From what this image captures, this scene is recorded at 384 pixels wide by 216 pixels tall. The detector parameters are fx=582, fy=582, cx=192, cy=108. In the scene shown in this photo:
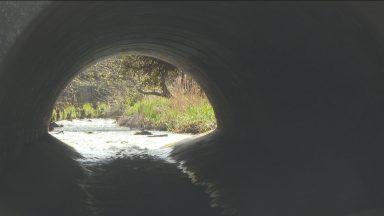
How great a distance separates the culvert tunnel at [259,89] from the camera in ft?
16.3

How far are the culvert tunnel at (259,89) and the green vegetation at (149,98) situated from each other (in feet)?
23.8

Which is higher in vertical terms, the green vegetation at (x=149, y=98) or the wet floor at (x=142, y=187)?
the green vegetation at (x=149, y=98)

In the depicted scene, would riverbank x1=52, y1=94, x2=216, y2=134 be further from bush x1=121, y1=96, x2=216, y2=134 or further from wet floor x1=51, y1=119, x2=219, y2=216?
wet floor x1=51, y1=119, x2=219, y2=216

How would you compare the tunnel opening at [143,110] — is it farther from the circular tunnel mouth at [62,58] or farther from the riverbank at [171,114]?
the circular tunnel mouth at [62,58]

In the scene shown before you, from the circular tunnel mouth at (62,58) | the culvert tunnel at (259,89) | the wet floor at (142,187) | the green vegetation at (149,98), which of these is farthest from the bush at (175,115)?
the culvert tunnel at (259,89)

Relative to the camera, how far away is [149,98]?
86.9ft

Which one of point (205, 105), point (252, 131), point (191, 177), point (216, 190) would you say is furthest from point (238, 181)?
point (205, 105)

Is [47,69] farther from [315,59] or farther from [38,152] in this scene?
[315,59]

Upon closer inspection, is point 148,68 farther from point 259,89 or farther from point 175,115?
point 259,89

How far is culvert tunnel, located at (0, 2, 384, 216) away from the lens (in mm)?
4977

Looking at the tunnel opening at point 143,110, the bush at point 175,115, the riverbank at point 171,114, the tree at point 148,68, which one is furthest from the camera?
the riverbank at point 171,114

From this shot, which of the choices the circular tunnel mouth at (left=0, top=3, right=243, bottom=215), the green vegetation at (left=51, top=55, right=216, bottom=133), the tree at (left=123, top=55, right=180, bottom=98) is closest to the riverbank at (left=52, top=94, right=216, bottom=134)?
the green vegetation at (left=51, top=55, right=216, bottom=133)

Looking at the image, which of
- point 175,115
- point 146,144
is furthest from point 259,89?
point 175,115

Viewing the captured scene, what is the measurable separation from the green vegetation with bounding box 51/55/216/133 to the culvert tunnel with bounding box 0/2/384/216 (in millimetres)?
7260
